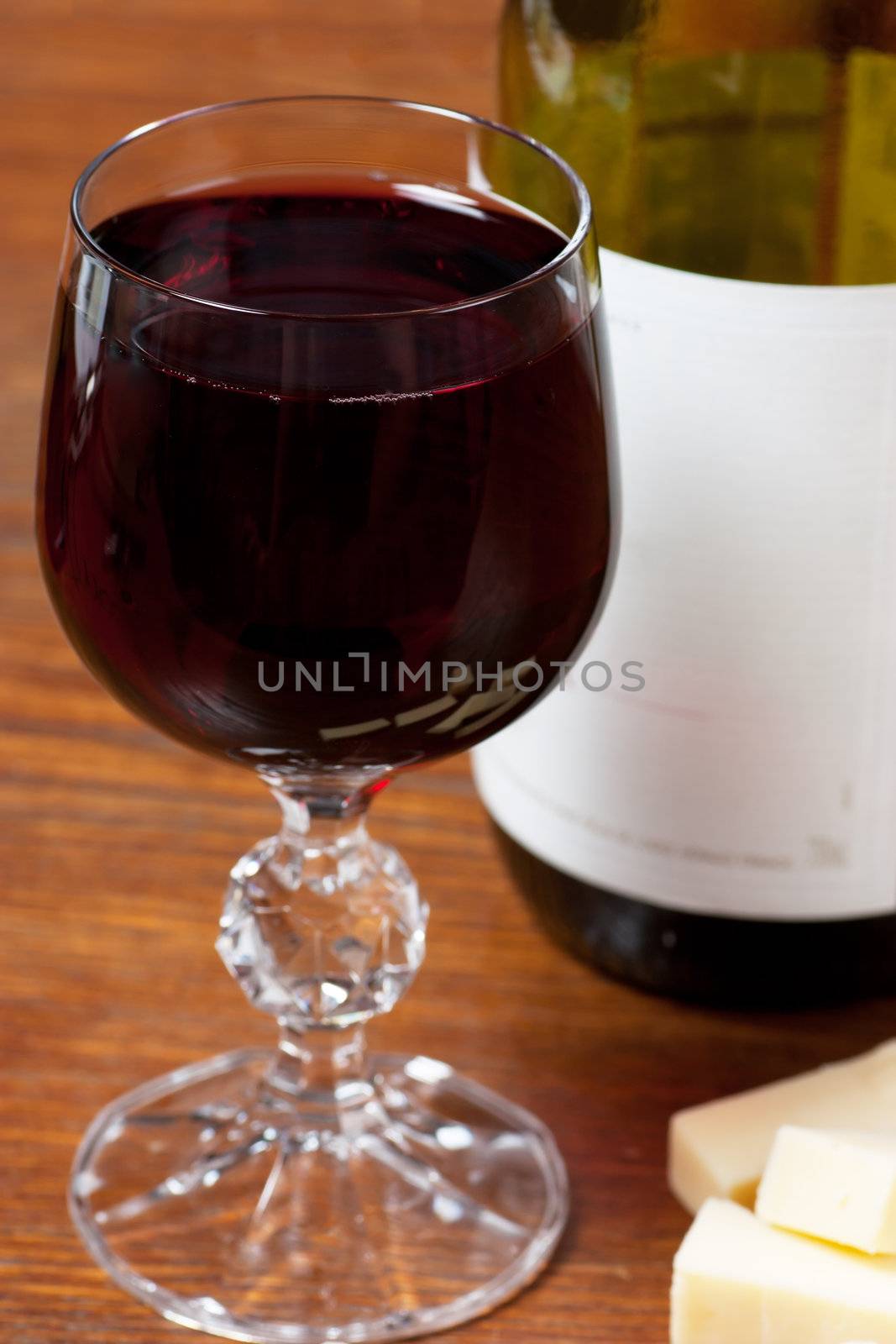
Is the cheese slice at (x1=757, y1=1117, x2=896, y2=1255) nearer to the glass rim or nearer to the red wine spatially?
the red wine

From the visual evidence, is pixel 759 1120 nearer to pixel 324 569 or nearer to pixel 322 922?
pixel 322 922

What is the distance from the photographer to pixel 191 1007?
0.83 m

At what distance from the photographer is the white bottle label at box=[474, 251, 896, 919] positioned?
28.5 inches

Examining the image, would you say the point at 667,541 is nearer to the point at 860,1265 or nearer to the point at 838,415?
the point at 838,415

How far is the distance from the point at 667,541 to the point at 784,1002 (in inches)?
7.8

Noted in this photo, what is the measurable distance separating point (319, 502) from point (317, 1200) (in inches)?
11.5

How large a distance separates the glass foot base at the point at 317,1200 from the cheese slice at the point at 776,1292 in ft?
0.26

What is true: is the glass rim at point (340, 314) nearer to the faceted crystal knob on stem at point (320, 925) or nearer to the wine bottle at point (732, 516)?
the wine bottle at point (732, 516)

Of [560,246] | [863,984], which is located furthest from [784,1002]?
[560,246]

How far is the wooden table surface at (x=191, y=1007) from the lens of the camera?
0.71 metres

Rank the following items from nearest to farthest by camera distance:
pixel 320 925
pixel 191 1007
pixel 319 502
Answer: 1. pixel 319 502
2. pixel 320 925
3. pixel 191 1007

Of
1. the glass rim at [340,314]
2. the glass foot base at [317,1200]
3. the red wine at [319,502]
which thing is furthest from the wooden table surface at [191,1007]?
the glass rim at [340,314]

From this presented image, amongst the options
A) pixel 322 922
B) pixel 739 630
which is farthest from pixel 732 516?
pixel 322 922

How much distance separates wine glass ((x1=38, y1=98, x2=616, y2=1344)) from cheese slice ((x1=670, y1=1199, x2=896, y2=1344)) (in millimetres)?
79
